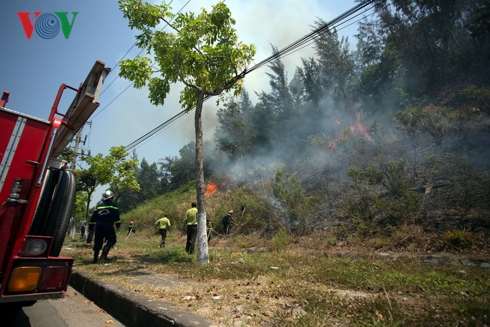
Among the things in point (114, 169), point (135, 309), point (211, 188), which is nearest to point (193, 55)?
point (135, 309)

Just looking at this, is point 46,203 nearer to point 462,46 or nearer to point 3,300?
point 3,300

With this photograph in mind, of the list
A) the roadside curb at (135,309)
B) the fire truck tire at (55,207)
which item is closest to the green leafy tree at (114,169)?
the roadside curb at (135,309)

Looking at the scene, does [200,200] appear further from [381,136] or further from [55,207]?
[381,136]

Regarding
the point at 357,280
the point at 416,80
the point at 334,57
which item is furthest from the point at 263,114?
the point at 357,280

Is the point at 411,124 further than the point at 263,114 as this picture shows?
No

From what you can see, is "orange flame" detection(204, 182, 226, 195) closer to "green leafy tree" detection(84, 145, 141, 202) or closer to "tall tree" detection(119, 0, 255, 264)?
"green leafy tree" detection(84, 145, 141, 202)

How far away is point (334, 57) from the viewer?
81.6 feet

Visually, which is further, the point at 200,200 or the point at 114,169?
the point at 114,169

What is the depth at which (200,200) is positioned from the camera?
6.66 metres

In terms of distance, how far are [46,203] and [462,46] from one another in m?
25.8

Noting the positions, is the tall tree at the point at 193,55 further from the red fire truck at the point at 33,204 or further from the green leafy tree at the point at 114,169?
the green leafy tree at the point at 114,169

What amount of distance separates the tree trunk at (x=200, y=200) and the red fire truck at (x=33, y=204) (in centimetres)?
385

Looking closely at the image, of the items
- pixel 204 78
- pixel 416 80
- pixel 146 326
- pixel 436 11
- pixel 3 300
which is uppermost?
pixel 436 11

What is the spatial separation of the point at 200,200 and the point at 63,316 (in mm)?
3440
